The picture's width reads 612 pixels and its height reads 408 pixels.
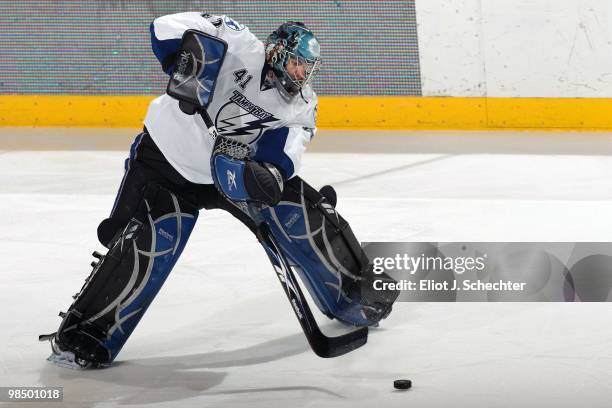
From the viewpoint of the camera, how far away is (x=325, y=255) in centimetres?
331

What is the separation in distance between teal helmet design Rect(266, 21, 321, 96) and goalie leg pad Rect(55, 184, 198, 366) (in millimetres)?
440

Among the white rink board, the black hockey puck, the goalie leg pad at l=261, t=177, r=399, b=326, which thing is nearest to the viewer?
the black hockey puck

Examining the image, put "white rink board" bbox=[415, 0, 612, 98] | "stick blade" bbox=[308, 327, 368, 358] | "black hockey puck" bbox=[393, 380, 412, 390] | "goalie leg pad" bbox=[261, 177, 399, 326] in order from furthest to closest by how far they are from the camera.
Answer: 1. "white rink board" bbox=[415, 0, 612, 98]
2. "goalie leg pad" bbox=[261, 177, 399, 326]
3. "stick blade" bbox=[308, 327, 368, 358]
4. "black hockey puck" bbox=[393, 380, 412, 390]

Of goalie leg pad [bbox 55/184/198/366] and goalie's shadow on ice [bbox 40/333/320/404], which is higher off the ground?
goalie leg pad [bbox 55/184/198/366]

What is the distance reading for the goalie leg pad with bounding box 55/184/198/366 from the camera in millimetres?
3104

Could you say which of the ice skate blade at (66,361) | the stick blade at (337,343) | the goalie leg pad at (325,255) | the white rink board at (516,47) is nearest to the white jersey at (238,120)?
the goalie leg pad at (325,255)

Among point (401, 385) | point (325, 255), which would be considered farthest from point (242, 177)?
point (401, 385)

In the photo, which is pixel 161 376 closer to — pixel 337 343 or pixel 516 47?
pixel 337 343

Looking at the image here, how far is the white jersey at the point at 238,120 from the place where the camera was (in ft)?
10.3

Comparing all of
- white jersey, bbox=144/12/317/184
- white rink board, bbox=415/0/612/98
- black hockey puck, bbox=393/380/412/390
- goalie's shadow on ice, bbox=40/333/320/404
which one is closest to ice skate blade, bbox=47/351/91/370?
goalie's shadow on ice, bbox=40/333/320/404

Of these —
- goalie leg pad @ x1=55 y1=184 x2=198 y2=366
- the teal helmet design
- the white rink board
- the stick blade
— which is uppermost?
the teal helmet design

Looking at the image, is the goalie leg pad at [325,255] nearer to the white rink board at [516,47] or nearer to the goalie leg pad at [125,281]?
the goalie leg pad at [125,281]

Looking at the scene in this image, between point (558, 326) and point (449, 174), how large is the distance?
250cm

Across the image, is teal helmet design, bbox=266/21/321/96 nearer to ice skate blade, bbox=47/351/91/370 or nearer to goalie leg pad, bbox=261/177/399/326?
goalie leg pad, bbox=261/177/399/326
